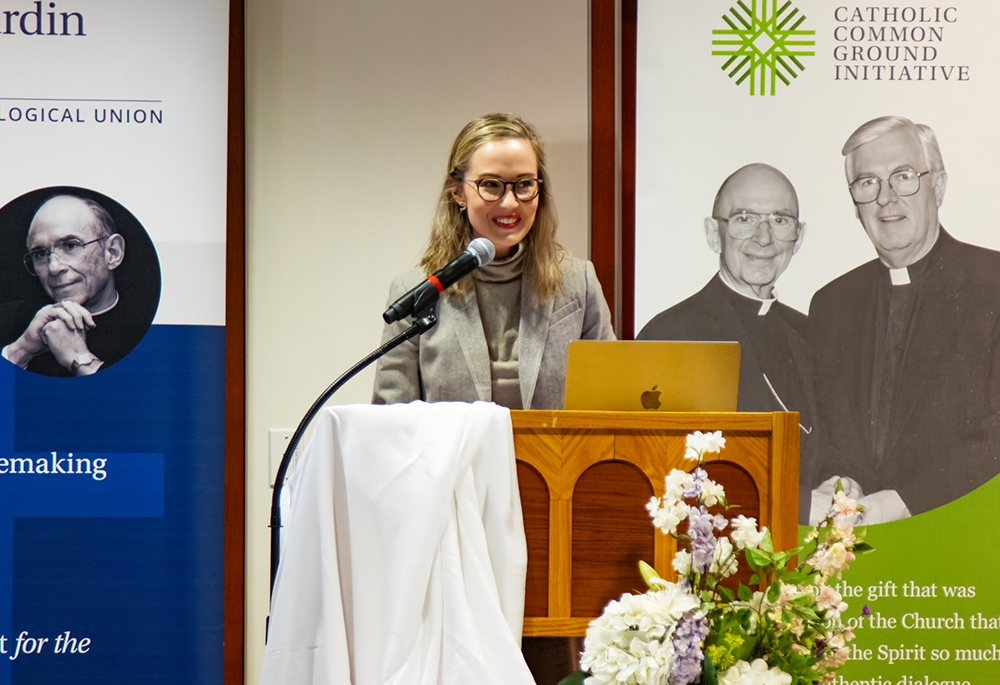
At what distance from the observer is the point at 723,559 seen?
144 centimetres

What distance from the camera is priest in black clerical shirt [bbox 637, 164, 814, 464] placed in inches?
112

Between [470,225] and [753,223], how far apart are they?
3.22 ft

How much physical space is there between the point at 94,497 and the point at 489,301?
1511mm

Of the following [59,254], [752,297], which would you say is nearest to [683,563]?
[752,297]

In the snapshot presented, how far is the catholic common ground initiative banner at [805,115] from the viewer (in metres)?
2.85

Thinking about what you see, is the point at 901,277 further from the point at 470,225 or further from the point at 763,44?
the point at 470,225

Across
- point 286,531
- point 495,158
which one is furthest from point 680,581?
point 495,158

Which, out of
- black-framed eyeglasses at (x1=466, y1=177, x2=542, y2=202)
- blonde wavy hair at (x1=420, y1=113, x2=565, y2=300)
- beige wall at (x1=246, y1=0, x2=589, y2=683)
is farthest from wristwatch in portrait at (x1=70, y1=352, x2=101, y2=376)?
black-framed eyeglasses at (x1=466, y1=177, x2=542, y2=202)

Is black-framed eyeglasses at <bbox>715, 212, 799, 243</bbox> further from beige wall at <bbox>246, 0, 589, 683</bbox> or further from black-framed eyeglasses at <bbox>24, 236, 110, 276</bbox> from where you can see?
black-framed eyeglasses at <bbox>24, 236, 110, 276</bbox>

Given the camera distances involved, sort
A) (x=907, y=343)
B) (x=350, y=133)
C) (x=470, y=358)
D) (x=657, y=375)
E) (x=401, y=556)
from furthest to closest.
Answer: (x=350, y=133) → (x=907, y=343) → (x=470, y=358) → (x=657, y=375) → (x=401, y=556)

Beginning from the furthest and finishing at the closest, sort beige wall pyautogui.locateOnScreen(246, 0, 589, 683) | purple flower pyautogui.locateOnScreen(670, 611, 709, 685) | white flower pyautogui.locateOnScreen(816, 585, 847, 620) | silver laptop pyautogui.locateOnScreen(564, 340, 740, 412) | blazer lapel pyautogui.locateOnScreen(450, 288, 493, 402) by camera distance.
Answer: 1. beige wall pyautogui.locateOnScreen(246, 0, 589, 683)
2. blazer lapel pyautogui.locateOnScreen(450, 288, 493, 402)
3. silver laptop pyautogui.locateOnScreen(564, 340, 740, 412)
4. white flower pyautogui.locateOnScreen(816, 585, 847, 620)
5. purple flower pyautogui.locateOnScreen(670, 611, 709, 685)

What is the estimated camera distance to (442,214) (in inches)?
97.3

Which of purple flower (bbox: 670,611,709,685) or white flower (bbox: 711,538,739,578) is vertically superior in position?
white flower (bbox: 711,538,739,578)

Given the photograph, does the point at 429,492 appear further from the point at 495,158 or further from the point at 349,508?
the point at 495,158
